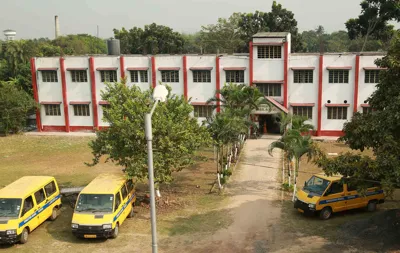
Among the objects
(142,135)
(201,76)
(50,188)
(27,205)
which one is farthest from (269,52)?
(27,205)

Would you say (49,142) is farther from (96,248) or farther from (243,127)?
(96,248)

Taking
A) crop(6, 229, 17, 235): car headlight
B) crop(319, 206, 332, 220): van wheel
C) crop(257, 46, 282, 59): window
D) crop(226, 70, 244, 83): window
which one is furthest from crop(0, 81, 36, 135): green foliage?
crop(319, 206, 332, 220): van wheel

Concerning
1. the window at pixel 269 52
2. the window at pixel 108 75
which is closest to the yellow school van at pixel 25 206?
the window at pixel 108 75

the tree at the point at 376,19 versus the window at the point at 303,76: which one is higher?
the tree at the point at 376,19

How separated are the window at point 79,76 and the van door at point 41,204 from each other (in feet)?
73.4

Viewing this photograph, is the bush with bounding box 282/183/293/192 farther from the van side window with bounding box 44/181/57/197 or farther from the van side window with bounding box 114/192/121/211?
the van side window with bounding box 44/181/57/197

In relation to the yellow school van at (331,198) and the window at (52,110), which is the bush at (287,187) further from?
the window at (52,110)

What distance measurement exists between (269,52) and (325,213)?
19.8 metres

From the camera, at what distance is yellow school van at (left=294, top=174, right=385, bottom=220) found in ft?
56.3

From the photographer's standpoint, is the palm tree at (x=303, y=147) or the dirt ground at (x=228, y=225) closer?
the dirt ground at (x=228, y=225)

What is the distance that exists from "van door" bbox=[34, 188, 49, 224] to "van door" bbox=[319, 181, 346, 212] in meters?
11.5

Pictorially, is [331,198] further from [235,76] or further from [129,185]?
[235,76]

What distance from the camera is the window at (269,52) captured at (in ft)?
113

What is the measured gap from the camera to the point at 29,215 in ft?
52.4
